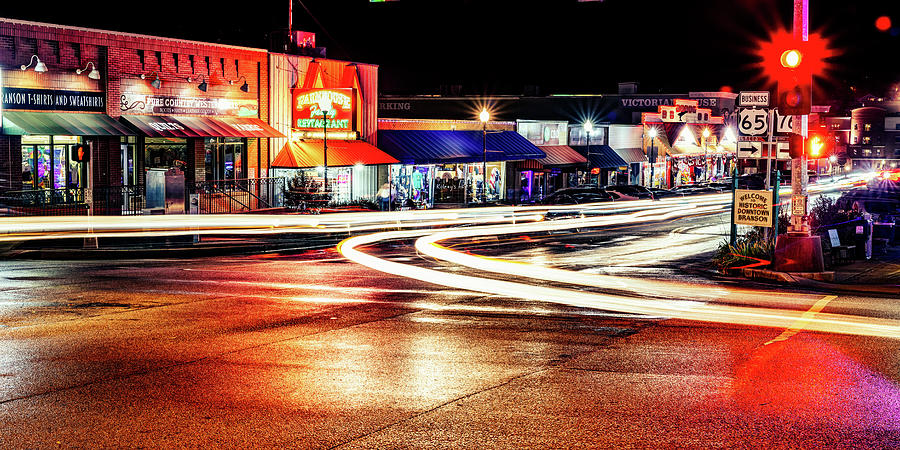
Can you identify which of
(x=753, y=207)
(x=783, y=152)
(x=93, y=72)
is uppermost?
(x=93, y=72)

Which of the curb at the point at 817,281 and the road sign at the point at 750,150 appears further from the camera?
the road sign at the point at 750,150

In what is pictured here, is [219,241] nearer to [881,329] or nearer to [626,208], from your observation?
[881,329]

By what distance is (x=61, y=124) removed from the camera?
110 ft

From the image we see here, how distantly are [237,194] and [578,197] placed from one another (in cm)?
1996

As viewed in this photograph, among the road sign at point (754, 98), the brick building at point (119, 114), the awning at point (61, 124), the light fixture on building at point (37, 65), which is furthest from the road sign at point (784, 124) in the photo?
the light fixture on building at point (37, 65)

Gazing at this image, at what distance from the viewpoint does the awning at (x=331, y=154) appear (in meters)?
43.1

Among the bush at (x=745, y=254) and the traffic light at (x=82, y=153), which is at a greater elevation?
the traffic light at (x=82, y=153)

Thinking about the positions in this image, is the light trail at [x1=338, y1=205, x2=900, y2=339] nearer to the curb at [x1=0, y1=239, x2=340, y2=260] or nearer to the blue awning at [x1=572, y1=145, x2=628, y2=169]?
the curb at [x1=0, y1=239, x2=340, y2=260]

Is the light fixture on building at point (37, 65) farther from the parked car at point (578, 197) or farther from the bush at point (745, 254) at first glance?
the parked car at point (578, 197)

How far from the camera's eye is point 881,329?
12.9 metres

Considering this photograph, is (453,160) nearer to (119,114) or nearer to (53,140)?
(119,114)

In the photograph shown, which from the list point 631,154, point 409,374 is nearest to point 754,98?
point 409,374

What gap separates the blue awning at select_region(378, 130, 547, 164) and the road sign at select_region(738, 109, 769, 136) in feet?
91.8

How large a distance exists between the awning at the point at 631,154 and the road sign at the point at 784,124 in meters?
52.3
